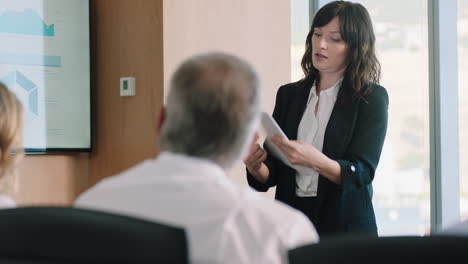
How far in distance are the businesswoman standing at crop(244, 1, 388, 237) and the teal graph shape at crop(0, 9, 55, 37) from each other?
1.63 m

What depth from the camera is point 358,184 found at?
258 cm

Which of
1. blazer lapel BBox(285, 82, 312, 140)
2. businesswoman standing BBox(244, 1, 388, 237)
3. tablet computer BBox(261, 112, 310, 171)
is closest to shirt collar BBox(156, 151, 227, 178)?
tablet computer BBox(261, 112, 310, 171)

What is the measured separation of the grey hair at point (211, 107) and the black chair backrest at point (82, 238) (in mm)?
313

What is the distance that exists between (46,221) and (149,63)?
9.51 ft

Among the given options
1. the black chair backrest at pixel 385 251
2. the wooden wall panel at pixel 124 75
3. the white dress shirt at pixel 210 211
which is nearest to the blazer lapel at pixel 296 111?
the wooden wall panel at pixel 124 75

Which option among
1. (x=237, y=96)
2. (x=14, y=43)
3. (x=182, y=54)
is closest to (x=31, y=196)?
(x=14, y=43)

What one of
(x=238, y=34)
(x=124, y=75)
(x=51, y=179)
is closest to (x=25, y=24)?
(x=124, y=75)

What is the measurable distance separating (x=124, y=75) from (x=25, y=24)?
0.56 metres

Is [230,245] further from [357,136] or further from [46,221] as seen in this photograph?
[357,136]

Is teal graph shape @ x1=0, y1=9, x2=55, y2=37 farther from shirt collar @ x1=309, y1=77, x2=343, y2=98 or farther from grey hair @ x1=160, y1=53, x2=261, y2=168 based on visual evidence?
grey hair @ x1=160, y1=53, x2=261, y2=168

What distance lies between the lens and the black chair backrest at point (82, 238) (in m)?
0.89

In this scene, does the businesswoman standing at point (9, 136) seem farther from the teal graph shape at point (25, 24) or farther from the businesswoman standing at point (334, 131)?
the teal graph shape at point (25, 24)

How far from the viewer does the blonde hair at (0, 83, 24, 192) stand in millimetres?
1786

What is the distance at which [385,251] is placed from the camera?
877mm
